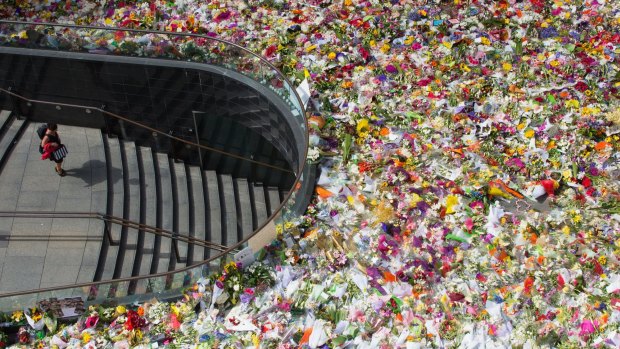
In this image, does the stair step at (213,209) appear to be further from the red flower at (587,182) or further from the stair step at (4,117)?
the red flower at (587,182)

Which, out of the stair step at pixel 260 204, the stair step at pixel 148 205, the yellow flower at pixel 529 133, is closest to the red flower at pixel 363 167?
the yellow flower at pixel 529 133

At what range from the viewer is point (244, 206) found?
11.3 m

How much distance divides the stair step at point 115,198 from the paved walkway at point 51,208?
0.45 ft

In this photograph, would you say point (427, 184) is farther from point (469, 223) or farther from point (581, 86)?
point (581, 86)

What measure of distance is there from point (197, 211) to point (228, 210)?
1.67ft

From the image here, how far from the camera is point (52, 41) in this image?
10.3 metres

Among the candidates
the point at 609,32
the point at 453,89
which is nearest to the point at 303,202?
the point at 453,89

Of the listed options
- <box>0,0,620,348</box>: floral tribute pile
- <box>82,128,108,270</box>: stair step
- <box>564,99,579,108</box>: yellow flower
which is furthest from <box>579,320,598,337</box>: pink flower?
<box>82,128,108,270</box>: stair step

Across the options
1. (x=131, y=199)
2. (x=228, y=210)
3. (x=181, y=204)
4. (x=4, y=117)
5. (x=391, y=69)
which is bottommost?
(x=228, y=210)

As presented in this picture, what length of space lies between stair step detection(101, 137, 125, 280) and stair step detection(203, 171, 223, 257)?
132 cm

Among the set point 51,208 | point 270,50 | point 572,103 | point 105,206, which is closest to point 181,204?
point 105,206

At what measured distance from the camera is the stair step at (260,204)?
11.2 m

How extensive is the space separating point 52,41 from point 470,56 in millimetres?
5925

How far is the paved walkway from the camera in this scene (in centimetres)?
944
